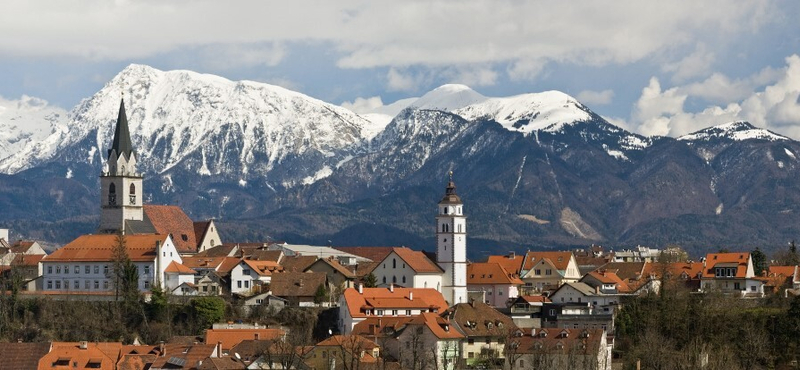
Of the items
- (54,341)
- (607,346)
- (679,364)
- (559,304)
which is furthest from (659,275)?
(54,341)

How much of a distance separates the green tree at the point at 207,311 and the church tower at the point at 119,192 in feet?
98.2

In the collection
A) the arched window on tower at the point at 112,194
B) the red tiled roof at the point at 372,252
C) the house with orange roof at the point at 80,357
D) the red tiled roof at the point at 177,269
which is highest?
the arched window on tower at the point at 112,194

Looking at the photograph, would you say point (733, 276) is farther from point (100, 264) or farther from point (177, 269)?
point (100, 264)

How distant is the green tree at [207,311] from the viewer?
119 metres

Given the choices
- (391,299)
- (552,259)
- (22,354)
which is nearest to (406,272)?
(391,299)

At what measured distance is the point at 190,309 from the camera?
394ft

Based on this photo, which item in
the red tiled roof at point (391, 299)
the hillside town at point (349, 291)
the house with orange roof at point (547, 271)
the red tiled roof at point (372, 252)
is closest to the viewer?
the hillside town at point (349, 291)

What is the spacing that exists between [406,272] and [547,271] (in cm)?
2599

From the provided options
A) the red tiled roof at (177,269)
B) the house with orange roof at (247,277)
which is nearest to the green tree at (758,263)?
the house with orange roof at (247,277)

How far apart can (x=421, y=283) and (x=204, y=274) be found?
1756 cm

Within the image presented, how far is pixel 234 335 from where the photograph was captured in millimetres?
110375

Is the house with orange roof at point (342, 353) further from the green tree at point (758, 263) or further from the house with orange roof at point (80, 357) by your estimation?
the green tree at point (758, 263)

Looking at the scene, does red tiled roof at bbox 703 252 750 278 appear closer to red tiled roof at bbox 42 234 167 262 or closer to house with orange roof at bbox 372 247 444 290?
house with orange roof at bbox 372 247 444 290

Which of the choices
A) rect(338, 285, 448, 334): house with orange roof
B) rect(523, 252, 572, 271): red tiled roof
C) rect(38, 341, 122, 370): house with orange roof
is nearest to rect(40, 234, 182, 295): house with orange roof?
rect(338, 285, 448, 334): house with orange roof
